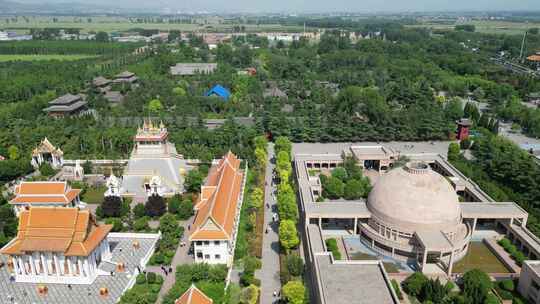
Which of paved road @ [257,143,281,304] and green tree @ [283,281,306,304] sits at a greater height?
green tree @ [283,281,306,304]

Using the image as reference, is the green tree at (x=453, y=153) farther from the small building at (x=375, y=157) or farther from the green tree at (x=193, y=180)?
the green tree at (x=193, y=180)

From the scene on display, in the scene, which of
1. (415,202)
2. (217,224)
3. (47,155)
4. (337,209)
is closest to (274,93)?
(47,155)

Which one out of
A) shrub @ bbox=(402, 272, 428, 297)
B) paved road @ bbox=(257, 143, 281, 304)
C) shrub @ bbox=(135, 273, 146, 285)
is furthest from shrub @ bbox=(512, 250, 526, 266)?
shrub @ bbox=(135, 273, 146, 285)

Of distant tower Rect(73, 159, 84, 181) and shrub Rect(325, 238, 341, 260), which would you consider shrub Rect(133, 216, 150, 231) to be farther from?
shrub Rect(325, 238, 341, 260)

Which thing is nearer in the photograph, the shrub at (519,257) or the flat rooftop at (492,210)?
the shrub at (519,257)

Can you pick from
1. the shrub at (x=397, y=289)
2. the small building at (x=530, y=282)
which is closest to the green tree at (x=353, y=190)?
the shrub at (x=397, y=289)

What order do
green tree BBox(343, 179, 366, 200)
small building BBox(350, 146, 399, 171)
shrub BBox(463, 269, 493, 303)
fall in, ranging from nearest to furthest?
shrub BBox(463, 269, 493, 303)
green tree BBox(343, 179, 366, 200)
small building BBox(350, 146, 399, 171)
